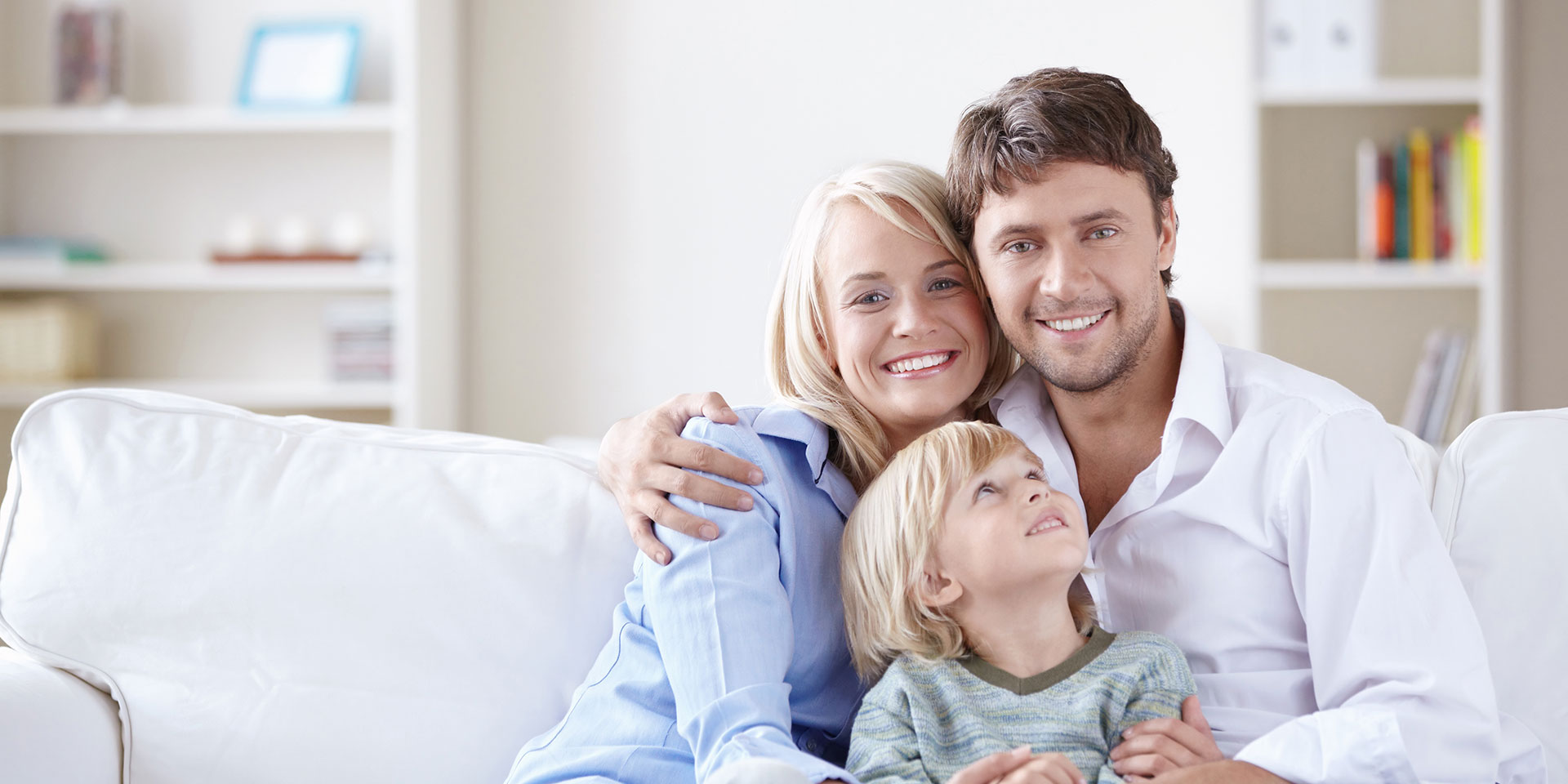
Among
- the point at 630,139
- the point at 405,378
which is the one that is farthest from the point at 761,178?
the point at 405,378

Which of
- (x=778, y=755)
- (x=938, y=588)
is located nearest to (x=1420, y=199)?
(x=938, y=588)

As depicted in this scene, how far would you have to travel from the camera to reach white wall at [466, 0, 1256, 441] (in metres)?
3.52

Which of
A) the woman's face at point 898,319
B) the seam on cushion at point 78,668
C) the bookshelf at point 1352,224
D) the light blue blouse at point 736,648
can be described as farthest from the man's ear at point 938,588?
the bookshelf at point 1352,224

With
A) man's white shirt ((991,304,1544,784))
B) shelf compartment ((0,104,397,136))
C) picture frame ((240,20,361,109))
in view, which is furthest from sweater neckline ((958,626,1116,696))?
picture frame ((240,20,361,109))

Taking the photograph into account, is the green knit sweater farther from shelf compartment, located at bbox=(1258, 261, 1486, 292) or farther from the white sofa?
shelf compartment, located at bbox=(1258, 261, 1486, 292)

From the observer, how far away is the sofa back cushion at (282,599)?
1442 mm

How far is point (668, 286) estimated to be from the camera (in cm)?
360

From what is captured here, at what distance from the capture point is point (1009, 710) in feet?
4.11

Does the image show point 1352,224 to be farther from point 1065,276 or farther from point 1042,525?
point 1042,525

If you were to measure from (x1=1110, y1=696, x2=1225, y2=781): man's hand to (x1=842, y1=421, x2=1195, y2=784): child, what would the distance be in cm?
2

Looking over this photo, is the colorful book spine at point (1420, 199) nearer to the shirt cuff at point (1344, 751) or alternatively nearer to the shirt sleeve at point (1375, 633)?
the shirt sleeve at point (1375, 633)

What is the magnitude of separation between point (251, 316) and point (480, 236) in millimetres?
698

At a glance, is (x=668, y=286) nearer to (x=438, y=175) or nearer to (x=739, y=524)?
(x=438, y=175)

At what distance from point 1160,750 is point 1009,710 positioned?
150 mm
